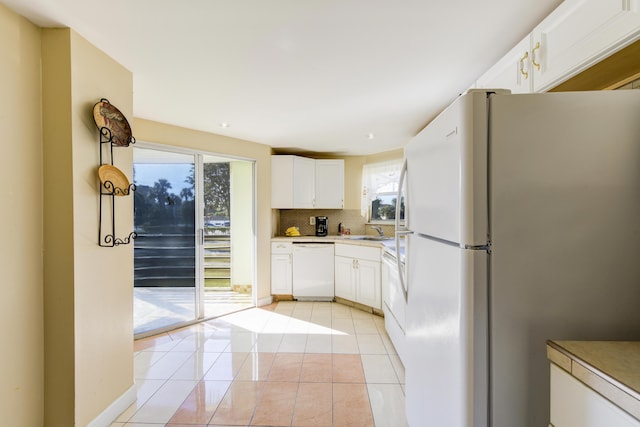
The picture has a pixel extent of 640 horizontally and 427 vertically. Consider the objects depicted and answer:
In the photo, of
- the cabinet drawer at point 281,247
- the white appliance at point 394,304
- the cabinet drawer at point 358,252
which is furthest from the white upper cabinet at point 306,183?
the white appliance at point 394,304

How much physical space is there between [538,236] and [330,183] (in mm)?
3806

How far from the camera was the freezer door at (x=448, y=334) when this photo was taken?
949 millimetres

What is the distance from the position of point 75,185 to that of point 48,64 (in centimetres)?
65

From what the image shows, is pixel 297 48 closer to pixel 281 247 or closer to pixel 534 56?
pixel 534 56

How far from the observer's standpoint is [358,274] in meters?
3.94

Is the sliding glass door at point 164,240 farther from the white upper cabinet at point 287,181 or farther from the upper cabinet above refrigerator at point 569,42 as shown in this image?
the upper cabinet above refrigerator at point 569,42

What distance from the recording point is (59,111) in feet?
5.13

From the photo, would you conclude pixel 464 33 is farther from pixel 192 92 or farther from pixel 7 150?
pixel 7 150

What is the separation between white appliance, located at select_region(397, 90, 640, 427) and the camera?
3.06 feet

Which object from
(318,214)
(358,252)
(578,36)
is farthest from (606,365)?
(318,214)

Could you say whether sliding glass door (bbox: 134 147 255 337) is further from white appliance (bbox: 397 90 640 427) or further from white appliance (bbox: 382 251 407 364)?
white appliance (bbox: 397 90 640 427)

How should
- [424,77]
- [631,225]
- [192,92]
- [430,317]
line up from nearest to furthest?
[631,225] < [430,317] < [424,77] < [192,92]

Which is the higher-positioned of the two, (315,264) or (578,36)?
(578,36)

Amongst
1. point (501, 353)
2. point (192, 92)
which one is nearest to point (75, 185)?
point (192, 92)
